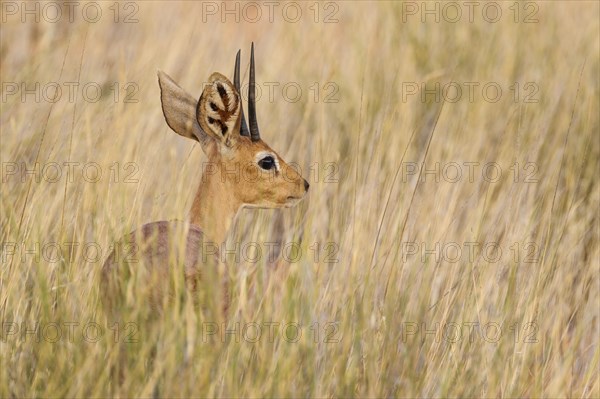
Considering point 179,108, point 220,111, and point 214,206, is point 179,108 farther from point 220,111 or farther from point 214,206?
point 214,206

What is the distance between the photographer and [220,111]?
15.7 ft

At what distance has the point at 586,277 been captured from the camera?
516 cm

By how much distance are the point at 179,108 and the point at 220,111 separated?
0.82ft

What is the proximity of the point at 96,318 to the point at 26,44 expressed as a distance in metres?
5.28

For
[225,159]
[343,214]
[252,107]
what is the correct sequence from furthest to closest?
[343,214]
[225,159]
[252,107]

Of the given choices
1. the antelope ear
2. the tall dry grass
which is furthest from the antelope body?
the tall dry grass

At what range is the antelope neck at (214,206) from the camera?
15.5 feet

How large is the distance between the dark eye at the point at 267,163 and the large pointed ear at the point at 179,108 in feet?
0.85

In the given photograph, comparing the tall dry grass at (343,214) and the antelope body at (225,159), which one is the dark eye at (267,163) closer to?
the antelope body at (225,159)

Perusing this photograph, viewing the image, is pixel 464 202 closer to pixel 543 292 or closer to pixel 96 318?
pixel 543 292

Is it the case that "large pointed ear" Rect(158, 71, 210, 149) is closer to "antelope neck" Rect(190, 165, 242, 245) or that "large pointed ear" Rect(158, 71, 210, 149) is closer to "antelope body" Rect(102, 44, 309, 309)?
"antelope body" Rect(102, 44, 309, 309)

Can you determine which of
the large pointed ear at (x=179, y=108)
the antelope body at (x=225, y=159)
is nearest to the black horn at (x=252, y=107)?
the antelope body at (x=225, y=159)

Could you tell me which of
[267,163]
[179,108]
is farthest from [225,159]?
[179,108]

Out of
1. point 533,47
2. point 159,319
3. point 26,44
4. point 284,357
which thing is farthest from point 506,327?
point 26,44
